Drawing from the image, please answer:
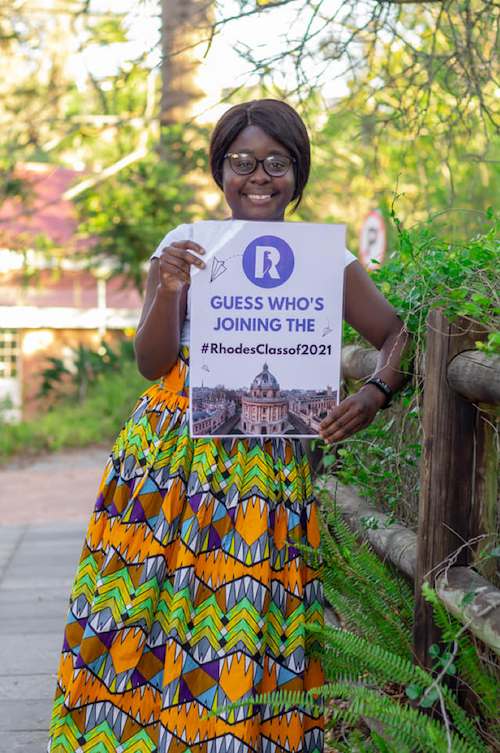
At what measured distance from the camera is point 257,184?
1.95 m

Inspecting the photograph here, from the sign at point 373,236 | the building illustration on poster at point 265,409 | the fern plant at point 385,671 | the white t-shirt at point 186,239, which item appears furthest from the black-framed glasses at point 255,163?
the sign at point 373,236

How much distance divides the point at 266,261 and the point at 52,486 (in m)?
6.64

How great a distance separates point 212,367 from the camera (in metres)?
1.86

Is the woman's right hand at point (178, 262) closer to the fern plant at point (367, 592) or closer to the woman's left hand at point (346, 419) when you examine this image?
the woman's left hand at point (346, 419)

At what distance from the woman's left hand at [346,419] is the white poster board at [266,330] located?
25 mm

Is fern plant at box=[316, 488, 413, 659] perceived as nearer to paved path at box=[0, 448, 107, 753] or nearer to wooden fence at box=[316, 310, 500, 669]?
wooden fence at box=[316, 310, 500, 669]

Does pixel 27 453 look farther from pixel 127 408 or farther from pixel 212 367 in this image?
pixel 212 367

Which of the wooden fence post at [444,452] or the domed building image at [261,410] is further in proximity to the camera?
the domed building image at [261,410]

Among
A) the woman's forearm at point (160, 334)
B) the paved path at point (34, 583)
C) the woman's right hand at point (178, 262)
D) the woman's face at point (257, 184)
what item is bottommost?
the paved path at point (34, 583)

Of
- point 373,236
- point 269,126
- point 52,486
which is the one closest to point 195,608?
point 269,126

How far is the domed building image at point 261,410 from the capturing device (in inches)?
73.8

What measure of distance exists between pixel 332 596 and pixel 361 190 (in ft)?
36.5

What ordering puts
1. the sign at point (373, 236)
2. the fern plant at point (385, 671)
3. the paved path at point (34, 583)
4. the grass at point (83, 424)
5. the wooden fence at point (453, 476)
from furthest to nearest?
1. the grass at point (83, 424)
2. the sign at point (373, 236)
3. the paved path at point (34, 583)
4. the wooden fence at point (453, 476)
5. the fern plant at point (385, 671)

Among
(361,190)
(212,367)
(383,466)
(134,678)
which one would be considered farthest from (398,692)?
(361,190)
